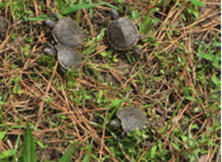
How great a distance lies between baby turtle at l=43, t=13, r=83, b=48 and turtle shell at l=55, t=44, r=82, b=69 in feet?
0.32

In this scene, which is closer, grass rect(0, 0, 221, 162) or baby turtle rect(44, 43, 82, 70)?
grass rect(0, 0, 221, 162)

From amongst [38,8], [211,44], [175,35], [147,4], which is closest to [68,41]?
[38,8]

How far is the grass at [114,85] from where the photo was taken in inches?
108

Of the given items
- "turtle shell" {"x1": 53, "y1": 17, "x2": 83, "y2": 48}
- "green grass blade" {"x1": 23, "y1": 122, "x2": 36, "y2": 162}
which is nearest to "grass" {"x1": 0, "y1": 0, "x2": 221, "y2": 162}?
"turtle shell" {"x1": 53, "y1": 17, "x2": 83, "y2": 48}

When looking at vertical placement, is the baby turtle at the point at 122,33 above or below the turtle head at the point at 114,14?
below

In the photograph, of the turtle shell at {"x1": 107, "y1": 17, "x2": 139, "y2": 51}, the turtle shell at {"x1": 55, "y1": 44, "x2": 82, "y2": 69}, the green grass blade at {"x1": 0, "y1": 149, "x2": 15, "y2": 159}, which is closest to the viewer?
the green grass blade at {"x1": 0, "y1": 149, "x2": 15, "y2": 159}

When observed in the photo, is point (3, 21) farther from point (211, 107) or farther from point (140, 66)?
point (211, 107)

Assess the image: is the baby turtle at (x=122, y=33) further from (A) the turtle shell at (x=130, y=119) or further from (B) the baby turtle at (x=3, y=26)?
(B) the baby turtle at (x=3, y=26)

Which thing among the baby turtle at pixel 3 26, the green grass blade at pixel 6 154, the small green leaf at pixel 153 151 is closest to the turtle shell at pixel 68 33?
the baby turtle at pixel 3 26

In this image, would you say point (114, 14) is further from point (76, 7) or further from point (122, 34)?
point (76, 7)

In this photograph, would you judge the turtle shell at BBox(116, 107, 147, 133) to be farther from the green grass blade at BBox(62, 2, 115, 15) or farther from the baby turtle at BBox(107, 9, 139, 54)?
the green grass blade at BBox(62, 2, 115, 15)

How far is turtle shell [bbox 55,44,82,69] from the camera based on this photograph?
112 inches

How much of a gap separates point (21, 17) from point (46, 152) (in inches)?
57.3

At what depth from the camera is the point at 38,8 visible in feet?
9.91
